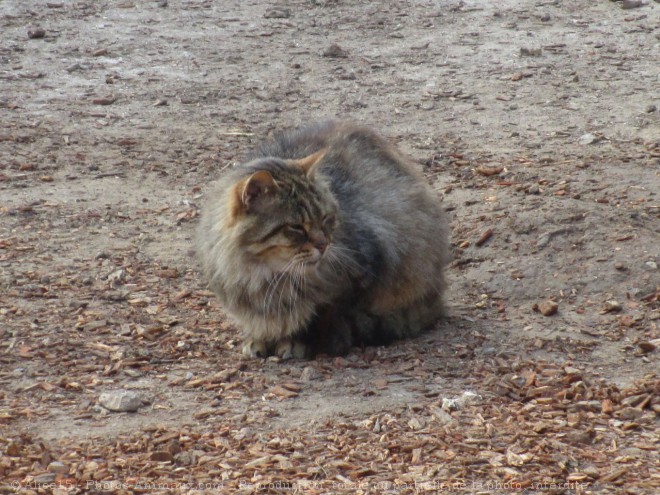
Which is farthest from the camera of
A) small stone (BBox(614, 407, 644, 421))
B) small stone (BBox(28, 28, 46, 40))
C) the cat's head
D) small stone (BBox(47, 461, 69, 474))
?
small stone (BBox(28, 28, 46, 40))

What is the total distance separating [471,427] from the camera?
484 centimetres

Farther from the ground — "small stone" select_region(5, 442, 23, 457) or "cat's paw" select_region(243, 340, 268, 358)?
"small stone" select_region(5, 442, 23, 457)

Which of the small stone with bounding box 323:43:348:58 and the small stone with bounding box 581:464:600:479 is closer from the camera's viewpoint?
the small stone with bounding box 581:464:600:479

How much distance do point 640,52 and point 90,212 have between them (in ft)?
19.9

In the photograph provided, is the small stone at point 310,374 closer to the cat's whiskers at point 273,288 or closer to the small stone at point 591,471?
the cat's whiskers at point 273,288

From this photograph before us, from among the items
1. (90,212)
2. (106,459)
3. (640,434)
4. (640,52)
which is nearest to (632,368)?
(640,434)

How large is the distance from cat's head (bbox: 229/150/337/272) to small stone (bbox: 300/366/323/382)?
56 cm

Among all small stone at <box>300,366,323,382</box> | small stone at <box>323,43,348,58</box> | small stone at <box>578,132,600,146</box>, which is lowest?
small stone at <box>300,366,323,382</box>

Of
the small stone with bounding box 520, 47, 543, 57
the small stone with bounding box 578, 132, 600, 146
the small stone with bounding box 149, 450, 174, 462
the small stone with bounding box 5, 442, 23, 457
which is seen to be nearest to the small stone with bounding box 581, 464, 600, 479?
the small stone with bounding box 149, 450, 174, 462

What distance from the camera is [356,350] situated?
20.1 feet

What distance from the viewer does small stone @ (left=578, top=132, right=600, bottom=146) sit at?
8.80m

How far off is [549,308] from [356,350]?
4.00 ft

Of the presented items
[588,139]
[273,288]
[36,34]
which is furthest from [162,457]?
[36,34]

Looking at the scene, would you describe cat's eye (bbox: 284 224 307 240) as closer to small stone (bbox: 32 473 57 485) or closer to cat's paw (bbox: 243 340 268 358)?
cat's paw (bbox: 243 340 268 358)
